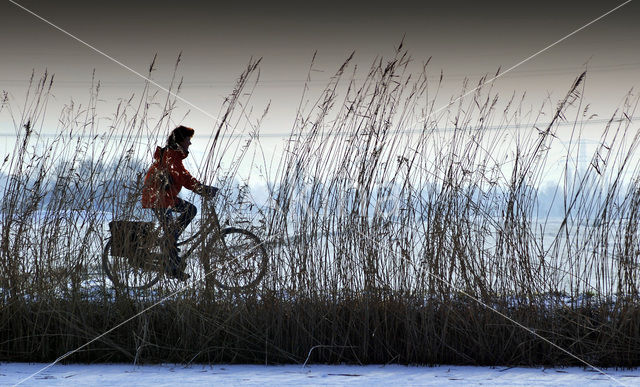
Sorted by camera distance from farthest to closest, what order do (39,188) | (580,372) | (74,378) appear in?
(39,188)
(580,372)
(74,378)

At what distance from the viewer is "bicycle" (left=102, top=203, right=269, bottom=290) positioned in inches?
108

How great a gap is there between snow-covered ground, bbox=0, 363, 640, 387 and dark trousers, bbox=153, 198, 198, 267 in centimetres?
48

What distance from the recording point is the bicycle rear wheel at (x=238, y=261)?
273cm

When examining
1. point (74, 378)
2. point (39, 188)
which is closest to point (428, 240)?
point (74, 378)

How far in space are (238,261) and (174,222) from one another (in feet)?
1.08

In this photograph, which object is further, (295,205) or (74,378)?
(295,205)

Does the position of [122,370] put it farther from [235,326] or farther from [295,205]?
[295,205]

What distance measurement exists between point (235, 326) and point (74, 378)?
0.60 m

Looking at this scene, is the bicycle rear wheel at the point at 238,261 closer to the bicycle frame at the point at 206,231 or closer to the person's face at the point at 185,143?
the bicycle frame at the point at 206,231

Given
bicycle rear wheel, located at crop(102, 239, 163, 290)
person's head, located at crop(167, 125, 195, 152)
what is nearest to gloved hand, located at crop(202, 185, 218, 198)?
bicycle rear wheel, located at crop(102, 239, 163, 290)

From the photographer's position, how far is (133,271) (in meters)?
2.79

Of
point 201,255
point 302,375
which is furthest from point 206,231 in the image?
point 302,375

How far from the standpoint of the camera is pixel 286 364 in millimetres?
2635

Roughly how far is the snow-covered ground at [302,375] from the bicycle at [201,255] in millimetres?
345
